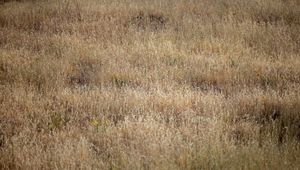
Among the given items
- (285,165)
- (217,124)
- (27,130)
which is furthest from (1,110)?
(285,165)

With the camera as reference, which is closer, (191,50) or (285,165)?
(285,165)

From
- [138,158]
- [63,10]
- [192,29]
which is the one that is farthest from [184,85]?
[63,10]

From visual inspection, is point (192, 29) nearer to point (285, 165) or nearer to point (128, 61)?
point (128, 61)

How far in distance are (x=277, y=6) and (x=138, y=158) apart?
845cm

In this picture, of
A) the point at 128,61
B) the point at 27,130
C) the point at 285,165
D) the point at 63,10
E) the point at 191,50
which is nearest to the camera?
the point at 285,165

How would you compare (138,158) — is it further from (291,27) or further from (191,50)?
(291,27)

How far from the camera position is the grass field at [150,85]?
4680 mm

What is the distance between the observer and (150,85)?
6.95 m

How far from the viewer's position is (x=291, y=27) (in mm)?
9930

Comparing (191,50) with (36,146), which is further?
(191,50)

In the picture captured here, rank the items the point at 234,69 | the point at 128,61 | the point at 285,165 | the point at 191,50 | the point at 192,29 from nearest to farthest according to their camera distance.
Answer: the point at 285,165, the point at 234,69, the point at 128,61, the point at 191,50, the point at 192,29

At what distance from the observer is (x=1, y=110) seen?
19.4 ft

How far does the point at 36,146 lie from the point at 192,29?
5848 mm

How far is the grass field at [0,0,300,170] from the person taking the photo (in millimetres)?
4680
